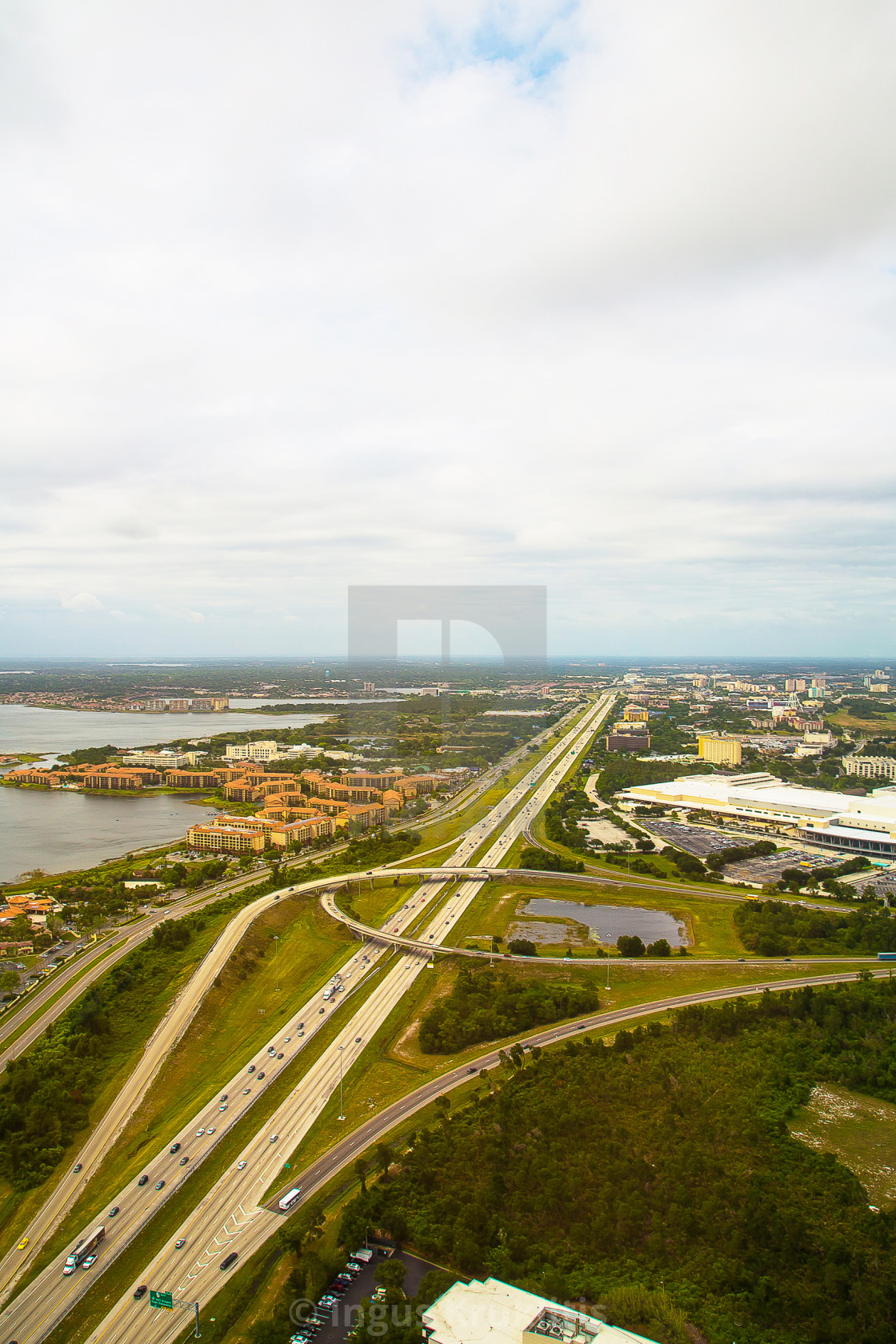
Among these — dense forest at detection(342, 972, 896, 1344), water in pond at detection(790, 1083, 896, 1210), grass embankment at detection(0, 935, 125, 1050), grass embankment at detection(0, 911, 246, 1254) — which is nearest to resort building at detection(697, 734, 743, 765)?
dense forest at detection(342, 972, 896, 1344)

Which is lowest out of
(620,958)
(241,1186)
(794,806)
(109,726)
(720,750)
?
(241,1186)

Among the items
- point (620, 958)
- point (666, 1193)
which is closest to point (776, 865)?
point (620, 958)

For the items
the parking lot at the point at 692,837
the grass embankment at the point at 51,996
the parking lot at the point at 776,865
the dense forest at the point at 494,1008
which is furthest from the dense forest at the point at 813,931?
the grass embankment at the point at 51,996

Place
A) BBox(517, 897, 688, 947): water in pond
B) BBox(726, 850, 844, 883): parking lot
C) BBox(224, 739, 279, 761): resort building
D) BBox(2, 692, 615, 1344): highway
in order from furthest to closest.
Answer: BBox(224, 739, 279, 761): resort building → BBox(726, 850, 844, 883): parking lot → BBox(517, 897, 688, 947): water in pond → BBox(2, 692, 615, 1344): highway

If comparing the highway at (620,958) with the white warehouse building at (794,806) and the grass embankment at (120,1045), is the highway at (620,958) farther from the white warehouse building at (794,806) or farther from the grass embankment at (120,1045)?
the white warehouse building at (794,806)

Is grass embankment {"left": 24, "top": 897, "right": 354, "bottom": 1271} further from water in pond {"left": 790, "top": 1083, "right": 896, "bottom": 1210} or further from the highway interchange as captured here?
water in pond {"left": 790, "top": 1083, "right": 896, "bottom": 1210}

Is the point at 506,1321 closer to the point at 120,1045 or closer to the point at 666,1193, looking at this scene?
the point at 666,1193
